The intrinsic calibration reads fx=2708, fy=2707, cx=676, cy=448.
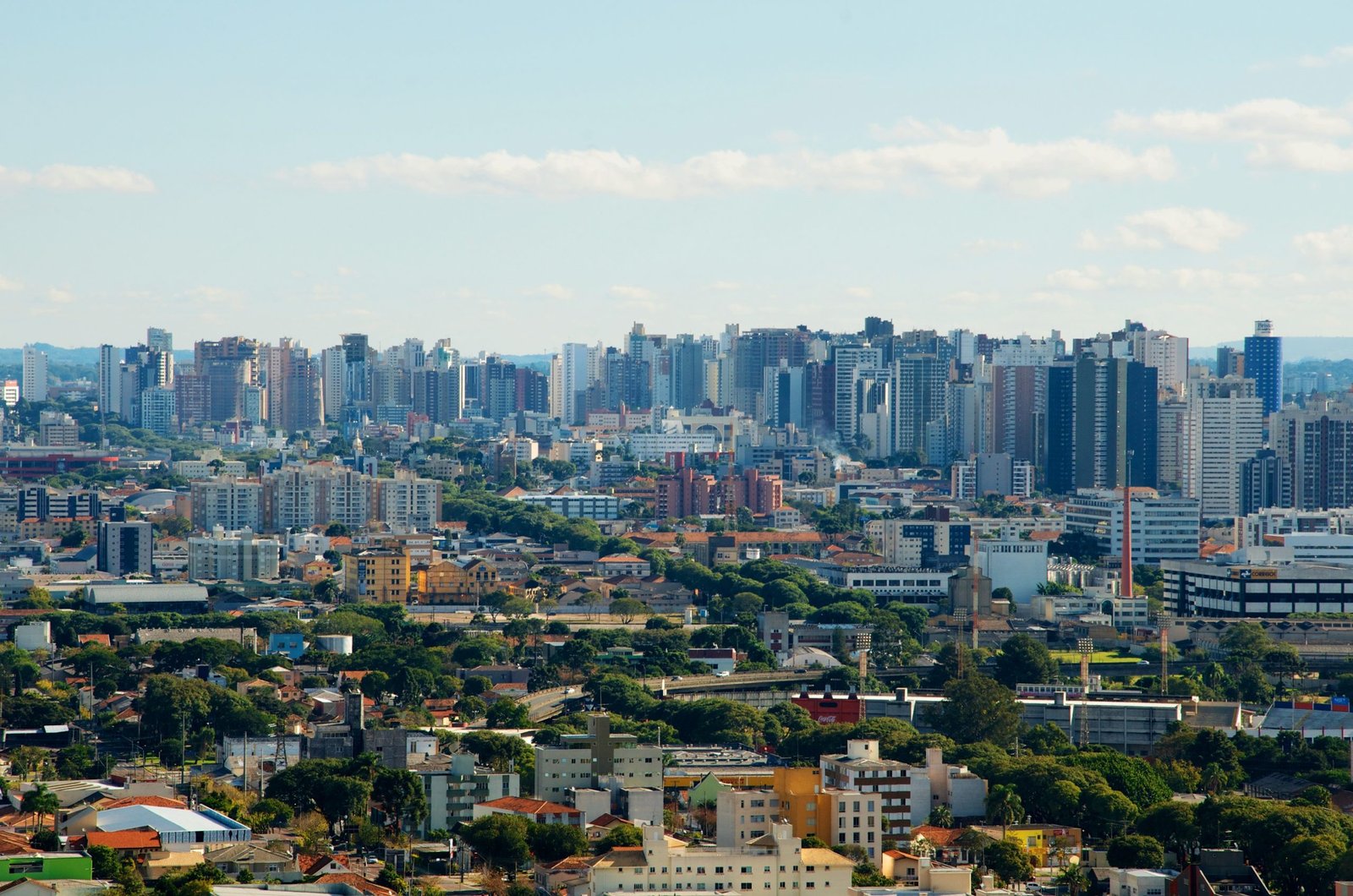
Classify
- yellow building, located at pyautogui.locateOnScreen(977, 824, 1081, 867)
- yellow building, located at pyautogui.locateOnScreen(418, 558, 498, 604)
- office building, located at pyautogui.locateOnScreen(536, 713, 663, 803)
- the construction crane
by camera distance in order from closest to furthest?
→ 1. yellow building, located at pyautogui.locateOnScreen(977, 824, 1081, 867)
2. office building, located at pyautogui.locateOnScreen(536, 713, 663, 803)
3. the construction crane
4. yellow building, located at pyautogui.locateOnScreen(418, 558, 498, 604)

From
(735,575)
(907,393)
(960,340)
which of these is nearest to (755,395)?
(960,340)

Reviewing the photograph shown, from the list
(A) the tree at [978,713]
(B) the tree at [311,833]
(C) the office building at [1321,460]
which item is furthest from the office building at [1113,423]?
(B) the tree at [311,833]

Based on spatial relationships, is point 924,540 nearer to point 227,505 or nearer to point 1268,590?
point 1268,590

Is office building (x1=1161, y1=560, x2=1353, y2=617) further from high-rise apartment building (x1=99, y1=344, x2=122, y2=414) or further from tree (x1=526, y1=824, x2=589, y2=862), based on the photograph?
high-rise apartment building (x1=99, y1=344, x2=122, y2=414)

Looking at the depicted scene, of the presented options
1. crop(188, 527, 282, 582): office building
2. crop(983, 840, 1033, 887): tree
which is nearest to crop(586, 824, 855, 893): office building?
crop(983, 840, 1033, 887): tree

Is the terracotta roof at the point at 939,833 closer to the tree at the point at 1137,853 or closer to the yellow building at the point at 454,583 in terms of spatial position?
the tree at the point at 1137,853

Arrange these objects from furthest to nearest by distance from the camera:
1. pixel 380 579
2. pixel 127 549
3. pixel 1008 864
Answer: pixel 127 549 → pixel 380 579 → pixel 1008 864

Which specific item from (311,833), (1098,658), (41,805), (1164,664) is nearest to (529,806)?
→ (311,833)
